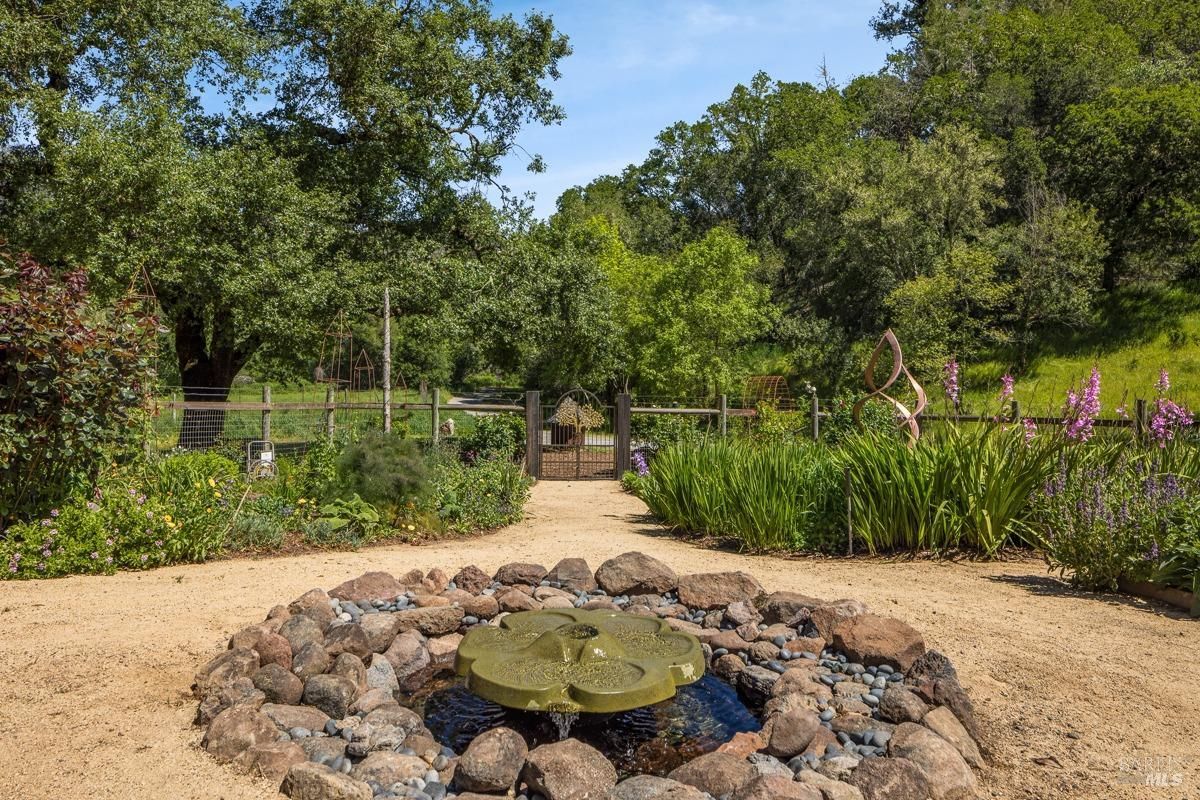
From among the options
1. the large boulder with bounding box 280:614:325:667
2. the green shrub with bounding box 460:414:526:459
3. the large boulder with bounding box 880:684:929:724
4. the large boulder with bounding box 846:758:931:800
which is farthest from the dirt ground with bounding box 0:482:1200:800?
the green shrub with bounding box 460:414:526:459

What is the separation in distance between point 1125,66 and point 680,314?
776 inches

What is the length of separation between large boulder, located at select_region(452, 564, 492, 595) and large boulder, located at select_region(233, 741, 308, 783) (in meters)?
2.40

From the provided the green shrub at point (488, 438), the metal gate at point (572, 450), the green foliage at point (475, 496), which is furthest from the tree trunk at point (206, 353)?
the green foliage at point (475, 496)

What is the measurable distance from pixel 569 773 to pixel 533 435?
39.4 feet

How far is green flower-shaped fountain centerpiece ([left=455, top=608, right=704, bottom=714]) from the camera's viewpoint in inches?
147

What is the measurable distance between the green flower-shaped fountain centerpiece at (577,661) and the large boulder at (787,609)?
772mm

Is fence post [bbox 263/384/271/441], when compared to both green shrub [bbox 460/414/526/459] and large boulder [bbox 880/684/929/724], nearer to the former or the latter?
green shrub [bbox 460/414/526/459]

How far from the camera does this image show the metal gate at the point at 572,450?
15.6 meters

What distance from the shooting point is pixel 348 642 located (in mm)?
4473

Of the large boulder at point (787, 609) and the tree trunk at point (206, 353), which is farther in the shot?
the tree trunk at point (206, 353)

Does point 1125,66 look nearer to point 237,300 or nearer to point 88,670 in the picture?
point 237,300

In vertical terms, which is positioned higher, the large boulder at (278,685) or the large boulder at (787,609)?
the large boulder at (787,609)

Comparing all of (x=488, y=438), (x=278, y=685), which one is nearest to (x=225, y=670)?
(x=278, y=685)

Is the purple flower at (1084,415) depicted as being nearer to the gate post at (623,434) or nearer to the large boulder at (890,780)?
the large boulder at (890,780)
